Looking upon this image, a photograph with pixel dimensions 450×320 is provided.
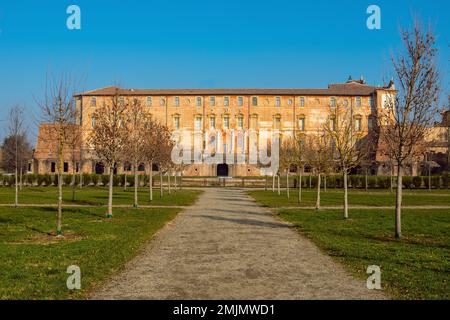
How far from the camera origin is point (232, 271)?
812 cm

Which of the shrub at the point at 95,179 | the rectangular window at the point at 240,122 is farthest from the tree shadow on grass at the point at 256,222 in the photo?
the rectangular window at the point at 240,122

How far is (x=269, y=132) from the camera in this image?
76875mm

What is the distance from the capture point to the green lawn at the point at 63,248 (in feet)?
22.9

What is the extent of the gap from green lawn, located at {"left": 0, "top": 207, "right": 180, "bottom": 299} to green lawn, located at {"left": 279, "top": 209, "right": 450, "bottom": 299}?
4778mm

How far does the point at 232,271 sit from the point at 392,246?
5178 millimetres

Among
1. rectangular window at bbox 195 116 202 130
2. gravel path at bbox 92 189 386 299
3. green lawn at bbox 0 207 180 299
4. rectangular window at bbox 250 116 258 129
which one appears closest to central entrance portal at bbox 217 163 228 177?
rectangular window at bbox 195 116 202 130

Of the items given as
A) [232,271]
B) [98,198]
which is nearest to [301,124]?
[98,198]

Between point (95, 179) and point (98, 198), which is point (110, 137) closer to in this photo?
point (98, 198)

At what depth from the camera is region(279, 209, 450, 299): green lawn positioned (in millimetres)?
7336

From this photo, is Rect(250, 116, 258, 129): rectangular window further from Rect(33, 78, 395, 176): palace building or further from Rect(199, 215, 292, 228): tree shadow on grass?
Rect(199, 215, 292, 228): tree shadow on grass

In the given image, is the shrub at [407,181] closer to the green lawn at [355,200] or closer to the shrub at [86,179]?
the green lawn at [355,200]

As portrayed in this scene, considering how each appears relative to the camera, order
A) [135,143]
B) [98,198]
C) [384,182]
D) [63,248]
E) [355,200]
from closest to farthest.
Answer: [63,248] < [135,143] < [98,198] < [355,200] < [384,182]

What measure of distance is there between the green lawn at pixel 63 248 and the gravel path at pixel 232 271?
1.47 ft
